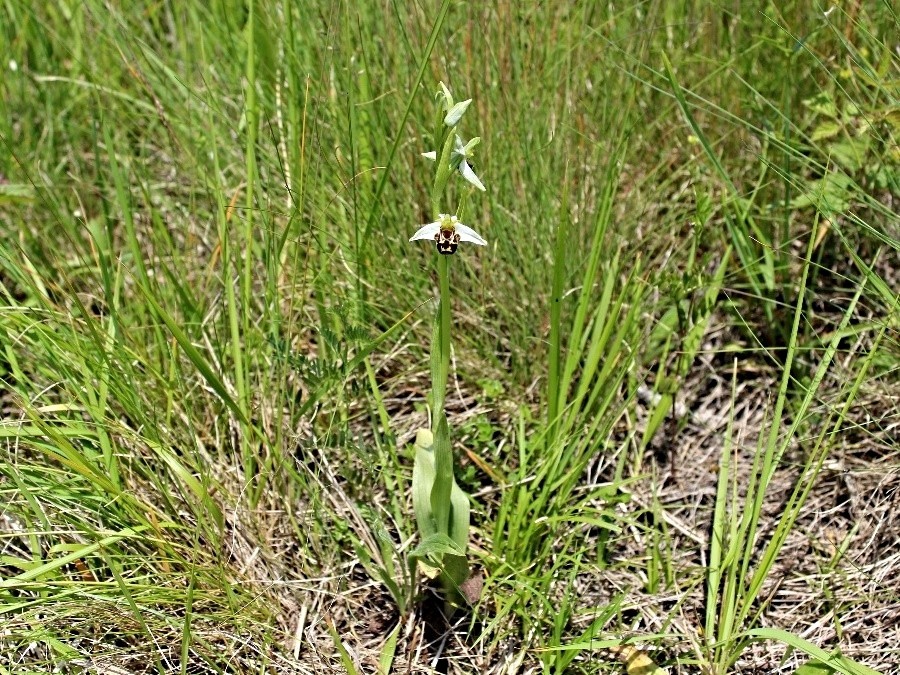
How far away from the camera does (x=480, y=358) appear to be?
233 centimetres

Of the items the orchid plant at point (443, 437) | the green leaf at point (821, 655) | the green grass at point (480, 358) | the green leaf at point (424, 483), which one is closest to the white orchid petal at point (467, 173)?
the orchid plant at point (443, 437)

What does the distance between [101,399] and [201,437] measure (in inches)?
11.7

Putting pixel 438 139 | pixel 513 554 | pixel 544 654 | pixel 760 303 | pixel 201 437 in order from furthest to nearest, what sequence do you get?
1. pixel 760 303
2. pixel 201 437
3. pixel 513 554
4. pixel 544 654
5. pixel 438 139

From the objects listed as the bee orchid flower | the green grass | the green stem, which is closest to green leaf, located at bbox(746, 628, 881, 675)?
the green grass

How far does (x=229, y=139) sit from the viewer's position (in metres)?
Result: 2.52

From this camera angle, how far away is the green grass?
186cm

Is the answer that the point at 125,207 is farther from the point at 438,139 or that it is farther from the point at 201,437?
the point at 438,139

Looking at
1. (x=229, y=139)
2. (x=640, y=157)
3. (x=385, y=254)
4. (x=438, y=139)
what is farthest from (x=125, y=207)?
(x=640, y=157)

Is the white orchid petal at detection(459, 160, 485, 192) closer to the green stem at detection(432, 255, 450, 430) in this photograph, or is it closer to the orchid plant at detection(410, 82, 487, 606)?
the orchid plant at detection(410, 82, 487, 606)

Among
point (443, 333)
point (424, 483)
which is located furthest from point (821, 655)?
point (443, 333)

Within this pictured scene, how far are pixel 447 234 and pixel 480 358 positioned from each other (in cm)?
77

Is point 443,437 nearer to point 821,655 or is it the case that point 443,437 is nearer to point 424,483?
point 424,483

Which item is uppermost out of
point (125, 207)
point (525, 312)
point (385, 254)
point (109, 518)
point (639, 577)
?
point (125, 207)

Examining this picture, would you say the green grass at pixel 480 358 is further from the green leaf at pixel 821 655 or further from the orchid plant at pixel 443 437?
the orchid plant at pixel 443 437
